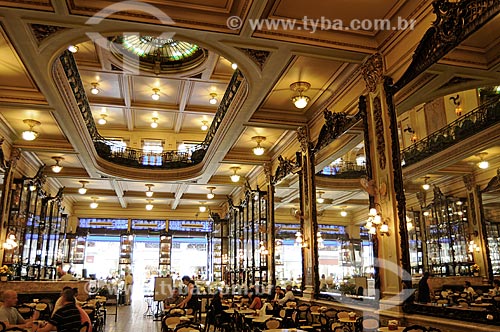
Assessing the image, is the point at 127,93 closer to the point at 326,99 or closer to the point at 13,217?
the point at 13,217

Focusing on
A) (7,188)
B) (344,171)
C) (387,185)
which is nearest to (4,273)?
(7,188)

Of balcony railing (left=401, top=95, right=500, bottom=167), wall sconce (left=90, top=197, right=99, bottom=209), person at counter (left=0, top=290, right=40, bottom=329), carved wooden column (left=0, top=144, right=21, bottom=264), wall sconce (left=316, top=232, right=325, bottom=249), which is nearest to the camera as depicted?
person at counter (left=0, top=290, right=40, bottom=329)

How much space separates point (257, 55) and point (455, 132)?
3636mm

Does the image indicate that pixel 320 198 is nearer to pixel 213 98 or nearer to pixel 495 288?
pixel 495 288

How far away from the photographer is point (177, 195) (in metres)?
19.0

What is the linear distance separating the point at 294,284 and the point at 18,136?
8.86 meters

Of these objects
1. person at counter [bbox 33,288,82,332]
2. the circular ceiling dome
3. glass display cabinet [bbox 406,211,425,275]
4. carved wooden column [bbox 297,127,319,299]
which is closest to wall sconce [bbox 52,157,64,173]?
the circular ceiling dome

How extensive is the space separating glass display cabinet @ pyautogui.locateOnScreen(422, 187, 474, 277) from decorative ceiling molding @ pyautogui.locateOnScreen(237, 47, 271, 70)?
13.8ft

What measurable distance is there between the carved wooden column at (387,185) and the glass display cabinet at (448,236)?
6.42 feet

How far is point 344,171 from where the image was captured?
9719mm

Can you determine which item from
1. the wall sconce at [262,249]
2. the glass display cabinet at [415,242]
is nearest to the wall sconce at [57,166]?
the wall sconce at [262,249]

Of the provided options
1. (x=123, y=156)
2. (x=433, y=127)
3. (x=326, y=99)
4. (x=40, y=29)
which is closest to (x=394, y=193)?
(x=433, y=127)

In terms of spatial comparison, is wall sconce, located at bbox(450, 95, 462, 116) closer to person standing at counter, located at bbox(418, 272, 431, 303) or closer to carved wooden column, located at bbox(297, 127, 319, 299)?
person standing at counter, located at bbox(418, 272, 431, 303)

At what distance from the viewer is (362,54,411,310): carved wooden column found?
6262 millimetres
